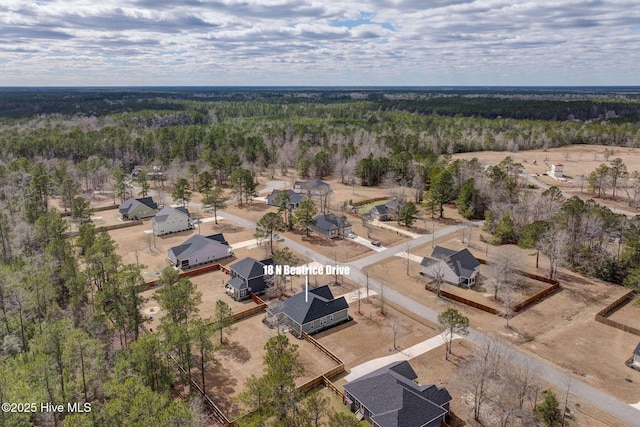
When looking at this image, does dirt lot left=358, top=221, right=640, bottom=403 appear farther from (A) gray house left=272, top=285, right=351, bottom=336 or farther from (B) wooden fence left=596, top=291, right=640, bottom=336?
(A) gray house left=272, top=285, right=351, bottom=336

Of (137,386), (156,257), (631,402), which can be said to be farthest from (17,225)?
(631,402)

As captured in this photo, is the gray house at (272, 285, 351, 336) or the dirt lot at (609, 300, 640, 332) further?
the dirt lot at (609, 300, 640, 332)

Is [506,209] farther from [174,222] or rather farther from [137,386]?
[137,386]

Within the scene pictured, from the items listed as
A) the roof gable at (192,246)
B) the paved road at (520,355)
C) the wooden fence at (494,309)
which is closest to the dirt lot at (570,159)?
the wooden fence at (494,309)

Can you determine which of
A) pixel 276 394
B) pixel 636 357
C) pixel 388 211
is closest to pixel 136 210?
pixel 388 211

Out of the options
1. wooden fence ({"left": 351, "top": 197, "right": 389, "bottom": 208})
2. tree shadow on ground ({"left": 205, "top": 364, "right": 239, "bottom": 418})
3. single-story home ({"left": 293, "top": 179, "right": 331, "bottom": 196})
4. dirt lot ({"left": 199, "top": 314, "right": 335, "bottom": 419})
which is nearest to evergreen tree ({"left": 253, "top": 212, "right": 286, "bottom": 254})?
dirt lot ({"left": 199, "top": 314, "right": 335, "bottom": 419})

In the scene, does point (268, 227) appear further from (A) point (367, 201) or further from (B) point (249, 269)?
(A) point (367, 201)
